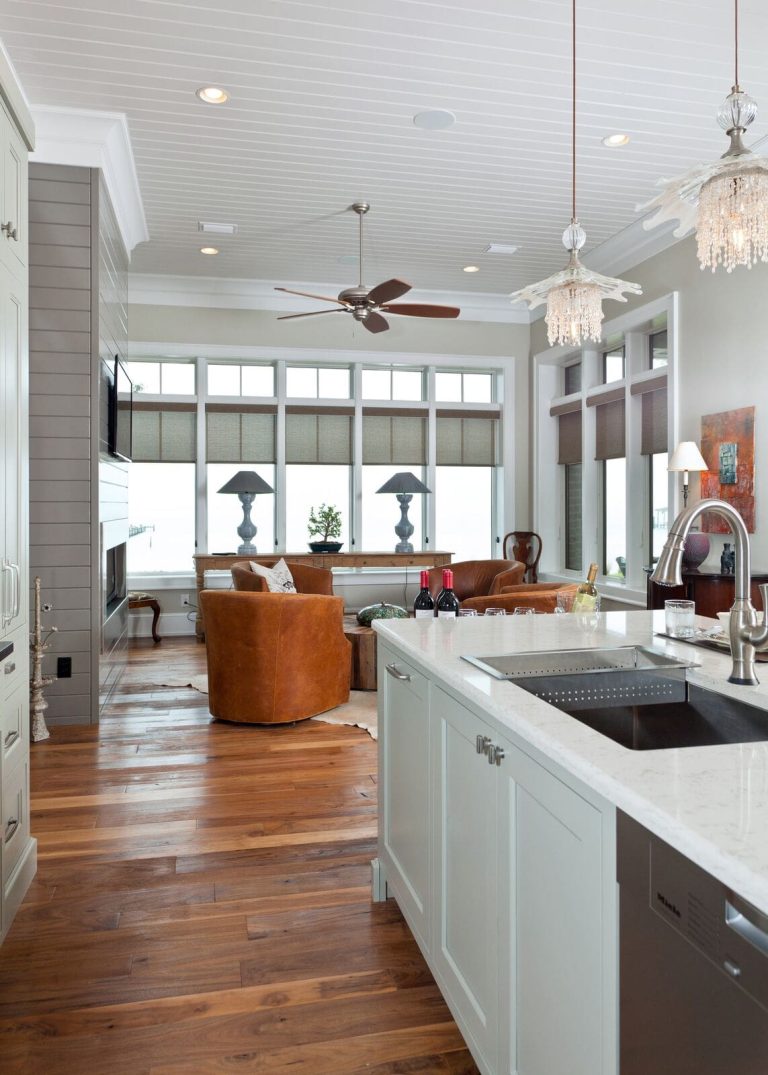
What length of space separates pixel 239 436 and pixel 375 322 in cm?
257

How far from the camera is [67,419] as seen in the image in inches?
175

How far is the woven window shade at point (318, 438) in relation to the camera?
26.0 feet

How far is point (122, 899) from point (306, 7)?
3.58m

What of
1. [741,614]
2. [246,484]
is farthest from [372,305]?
[741,614]

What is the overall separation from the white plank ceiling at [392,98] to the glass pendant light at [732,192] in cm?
172

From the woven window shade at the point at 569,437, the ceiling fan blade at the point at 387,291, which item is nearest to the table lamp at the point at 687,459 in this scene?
the ceiling fan blade at the point at 387,291

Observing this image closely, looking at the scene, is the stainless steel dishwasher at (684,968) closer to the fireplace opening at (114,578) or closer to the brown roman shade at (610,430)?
the fireplace opening at (114,578)

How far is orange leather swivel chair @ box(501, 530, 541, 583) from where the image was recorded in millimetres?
8008

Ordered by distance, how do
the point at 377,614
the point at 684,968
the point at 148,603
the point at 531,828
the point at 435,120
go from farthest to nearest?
1. the point at 148,603
2. the point at 377,614
3. the point at 435,120
4. the point at 531,828
5. the point at 684,968

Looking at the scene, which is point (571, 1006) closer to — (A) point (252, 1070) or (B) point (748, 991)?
(B) point (748, 991)

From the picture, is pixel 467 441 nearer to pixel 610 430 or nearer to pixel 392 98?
pixel 610 430

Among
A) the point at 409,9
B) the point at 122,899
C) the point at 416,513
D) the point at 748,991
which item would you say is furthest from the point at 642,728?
the point at 416,513

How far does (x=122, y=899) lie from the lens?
2506 millimetres

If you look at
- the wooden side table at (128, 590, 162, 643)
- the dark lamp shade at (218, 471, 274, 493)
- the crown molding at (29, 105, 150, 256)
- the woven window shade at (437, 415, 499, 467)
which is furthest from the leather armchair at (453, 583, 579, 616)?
the woven window shade at (437, 415, 499, 467)
